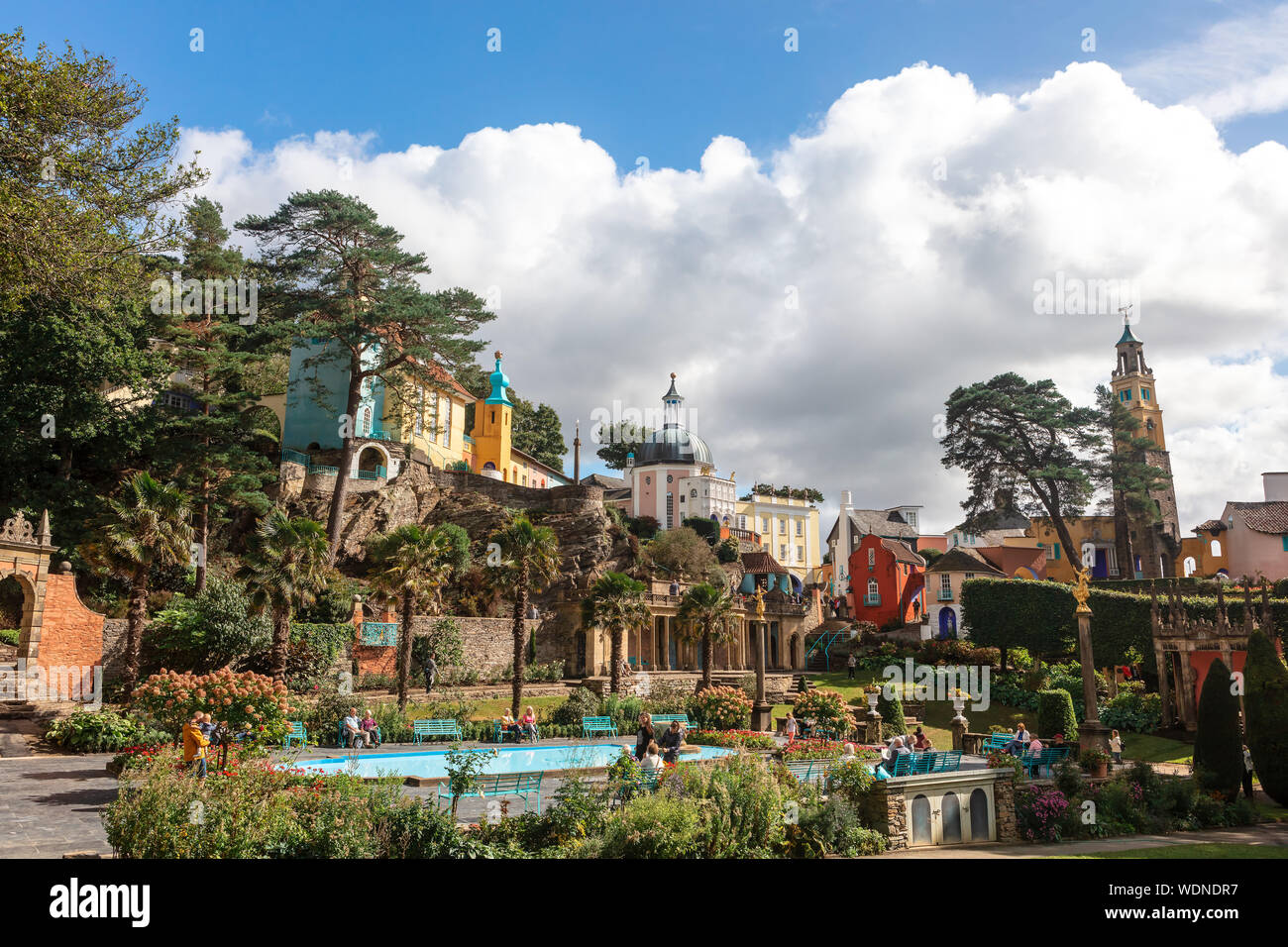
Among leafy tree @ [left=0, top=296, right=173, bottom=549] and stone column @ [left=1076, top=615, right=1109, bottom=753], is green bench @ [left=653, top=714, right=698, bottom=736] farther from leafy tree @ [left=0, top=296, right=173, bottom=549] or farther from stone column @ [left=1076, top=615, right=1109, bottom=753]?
leafy tree @ [left=0, top=296, right=173, bottom=549]

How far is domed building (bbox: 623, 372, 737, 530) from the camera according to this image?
8288cm

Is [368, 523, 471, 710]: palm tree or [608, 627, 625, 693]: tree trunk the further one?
[608, 627, 625, 693]: tree trunk

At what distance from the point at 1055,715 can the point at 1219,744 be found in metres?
6.65

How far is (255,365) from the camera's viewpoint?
43.7 m

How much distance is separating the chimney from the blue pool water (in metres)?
54.6

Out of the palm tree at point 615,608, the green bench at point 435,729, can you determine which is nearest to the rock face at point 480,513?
the palm tree at point 615,608

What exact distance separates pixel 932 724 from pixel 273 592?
2555 centimetres

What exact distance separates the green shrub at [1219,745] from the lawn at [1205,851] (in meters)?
5.86

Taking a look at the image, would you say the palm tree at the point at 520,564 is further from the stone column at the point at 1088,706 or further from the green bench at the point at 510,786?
the stone column at the point at 1088,706

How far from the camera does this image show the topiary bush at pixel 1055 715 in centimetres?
2783

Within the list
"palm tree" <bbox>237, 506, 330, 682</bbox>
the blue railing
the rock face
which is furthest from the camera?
the rock face

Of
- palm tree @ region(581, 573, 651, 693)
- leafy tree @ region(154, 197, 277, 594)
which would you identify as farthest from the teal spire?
palm tree @ region(581, 573, 651, 693)

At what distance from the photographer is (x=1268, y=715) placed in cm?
2136
